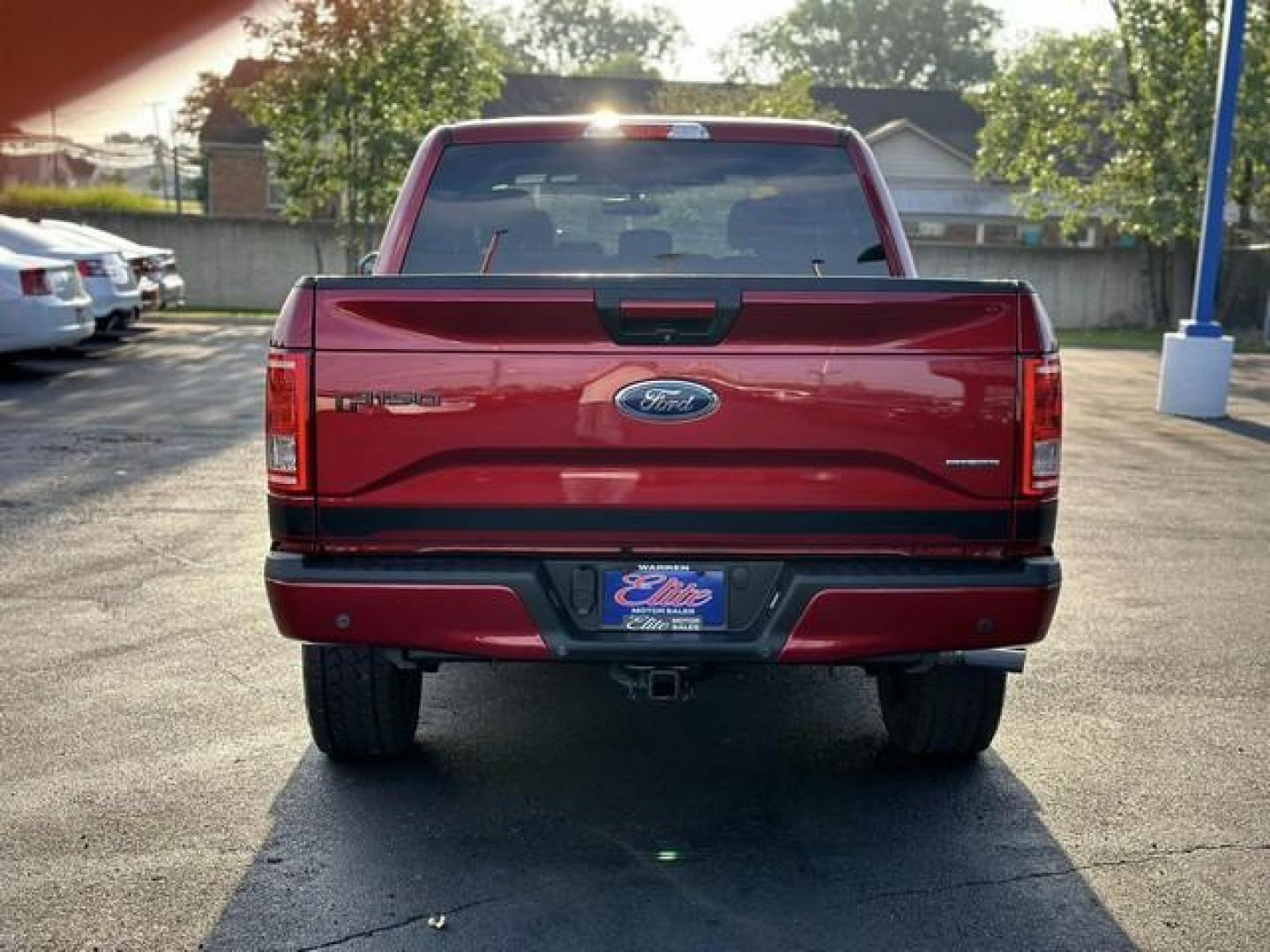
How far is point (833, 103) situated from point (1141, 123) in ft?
79.2

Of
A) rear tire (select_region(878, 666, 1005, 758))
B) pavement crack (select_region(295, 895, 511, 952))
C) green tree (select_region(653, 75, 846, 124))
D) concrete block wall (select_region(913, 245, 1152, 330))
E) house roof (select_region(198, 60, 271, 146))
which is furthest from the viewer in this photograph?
house roof (select_region(198, 60, 271, 146))

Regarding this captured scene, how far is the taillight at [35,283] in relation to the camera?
1482 cm

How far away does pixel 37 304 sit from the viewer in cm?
1495

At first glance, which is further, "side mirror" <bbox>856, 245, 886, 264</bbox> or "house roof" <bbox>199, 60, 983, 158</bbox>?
"house roof" <bbox>199, 60, 983, 158</bbox>

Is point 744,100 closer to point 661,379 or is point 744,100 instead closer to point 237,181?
point 237,181

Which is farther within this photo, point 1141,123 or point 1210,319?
point 1141,123

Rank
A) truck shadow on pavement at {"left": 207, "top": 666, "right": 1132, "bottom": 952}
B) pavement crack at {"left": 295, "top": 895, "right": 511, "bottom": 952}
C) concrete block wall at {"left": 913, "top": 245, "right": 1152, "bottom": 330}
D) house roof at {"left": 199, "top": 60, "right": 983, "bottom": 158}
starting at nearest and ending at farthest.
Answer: pavement crack at {"left": 295, "top": 895, "right": 511, "bottom": 952} → truck shadow on pavement at {"left": 207, "top": 666, "right": 1132, "bottom": 952} → concrete block wall at {"left": 913, "top": 245, "right": 1152, "bottom": 330} → house roof at {"left": 199, "top": 60, "right": 983, "bottom": 158}

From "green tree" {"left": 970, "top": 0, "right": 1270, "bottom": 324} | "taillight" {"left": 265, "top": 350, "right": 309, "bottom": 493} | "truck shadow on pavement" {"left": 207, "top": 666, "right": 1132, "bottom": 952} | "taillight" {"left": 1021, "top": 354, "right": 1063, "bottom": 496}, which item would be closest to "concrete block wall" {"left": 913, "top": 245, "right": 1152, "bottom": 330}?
"green tree" {"left": 970, "top": 0, "right": 1270, "bottom": 324}

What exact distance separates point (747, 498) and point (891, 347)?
21.3 inches

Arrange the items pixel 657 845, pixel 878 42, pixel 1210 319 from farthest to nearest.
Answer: pixel 878 42
pixel 1210 319
pixel 657 845

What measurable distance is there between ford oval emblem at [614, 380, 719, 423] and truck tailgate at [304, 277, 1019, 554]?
2cm

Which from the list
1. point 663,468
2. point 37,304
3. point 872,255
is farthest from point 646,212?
point 37,304

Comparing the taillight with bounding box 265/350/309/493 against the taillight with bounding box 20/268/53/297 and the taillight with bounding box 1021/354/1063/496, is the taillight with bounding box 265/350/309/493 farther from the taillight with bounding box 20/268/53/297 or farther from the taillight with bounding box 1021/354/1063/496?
the taillight with bounding box 20/268/53/297

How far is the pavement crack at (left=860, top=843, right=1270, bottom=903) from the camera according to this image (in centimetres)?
386
